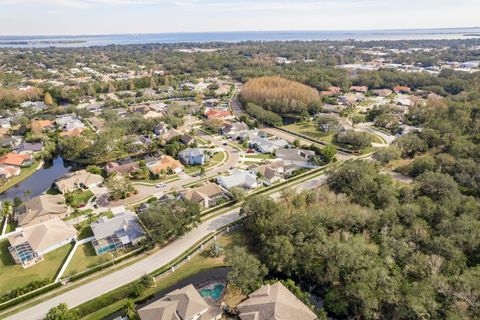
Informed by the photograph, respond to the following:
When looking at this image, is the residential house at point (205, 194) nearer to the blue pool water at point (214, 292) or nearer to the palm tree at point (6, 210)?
the blue pool water at point (214, 292)

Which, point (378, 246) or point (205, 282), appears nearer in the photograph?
point (205, 282)

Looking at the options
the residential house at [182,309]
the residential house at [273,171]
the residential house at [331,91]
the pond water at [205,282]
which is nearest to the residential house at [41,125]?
the residential house at [273,171]

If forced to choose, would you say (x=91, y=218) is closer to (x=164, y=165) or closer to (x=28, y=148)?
(x=164, y=165)

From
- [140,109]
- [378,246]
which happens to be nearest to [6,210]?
[378,246]

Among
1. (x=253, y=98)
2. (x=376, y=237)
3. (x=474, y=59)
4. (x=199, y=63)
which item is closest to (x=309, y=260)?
(x=376, y=237)

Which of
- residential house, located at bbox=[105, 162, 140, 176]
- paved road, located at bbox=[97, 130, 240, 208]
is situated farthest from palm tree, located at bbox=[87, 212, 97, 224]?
residential house, located at bbox=[105, 162, 140, 176]

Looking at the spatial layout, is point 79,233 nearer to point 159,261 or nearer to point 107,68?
point 159,261
